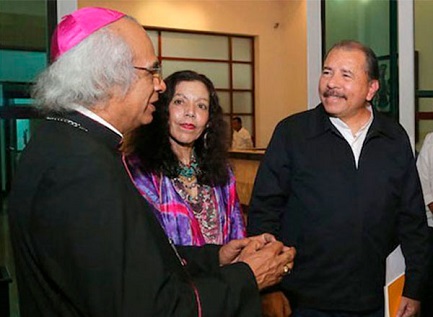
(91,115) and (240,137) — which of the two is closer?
(91,115)

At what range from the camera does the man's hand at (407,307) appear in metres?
1.93

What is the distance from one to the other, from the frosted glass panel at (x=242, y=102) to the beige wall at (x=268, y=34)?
0.15 meters

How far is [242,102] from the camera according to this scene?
1001 cm

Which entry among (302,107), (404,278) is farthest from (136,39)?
(302,107)

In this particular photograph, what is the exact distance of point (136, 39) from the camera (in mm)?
1158

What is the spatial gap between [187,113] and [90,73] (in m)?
0.80

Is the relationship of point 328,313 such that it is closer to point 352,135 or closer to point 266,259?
point 352,135

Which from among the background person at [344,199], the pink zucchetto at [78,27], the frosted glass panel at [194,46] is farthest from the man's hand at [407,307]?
the frosted glass panel at [194,46]

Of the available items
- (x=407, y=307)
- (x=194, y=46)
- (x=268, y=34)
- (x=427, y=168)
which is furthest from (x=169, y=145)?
(x=268, y=34)

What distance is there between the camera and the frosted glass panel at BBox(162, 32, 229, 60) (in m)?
9.21

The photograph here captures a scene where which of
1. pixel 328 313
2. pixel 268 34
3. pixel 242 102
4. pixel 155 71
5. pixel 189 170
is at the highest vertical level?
pixel 268 34

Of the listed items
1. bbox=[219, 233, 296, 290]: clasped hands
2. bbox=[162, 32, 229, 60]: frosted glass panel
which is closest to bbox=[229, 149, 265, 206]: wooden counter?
bbox=[162, 32, 229, 60]: frosted glass panel

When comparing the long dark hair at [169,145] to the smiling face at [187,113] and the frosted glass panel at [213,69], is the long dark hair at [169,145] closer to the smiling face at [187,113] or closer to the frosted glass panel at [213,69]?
the smiling face at [187,113]

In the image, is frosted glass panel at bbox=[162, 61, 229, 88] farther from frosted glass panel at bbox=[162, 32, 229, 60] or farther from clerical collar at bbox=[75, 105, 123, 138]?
clerical collar at bbox=[75, 105, 123, 138]
